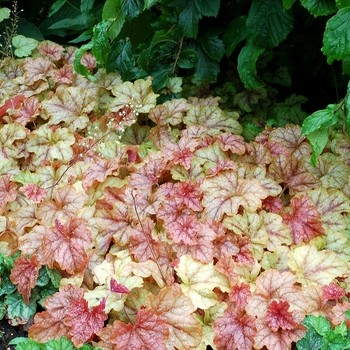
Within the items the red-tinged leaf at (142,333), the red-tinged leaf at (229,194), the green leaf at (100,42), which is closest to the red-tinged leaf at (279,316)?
the red-tinged leaf at (142,333)

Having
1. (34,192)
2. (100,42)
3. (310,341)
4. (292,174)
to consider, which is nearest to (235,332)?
(310,341)

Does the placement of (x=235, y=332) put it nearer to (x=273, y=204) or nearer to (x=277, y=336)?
(x=277, y=336)

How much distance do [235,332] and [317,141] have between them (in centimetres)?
76

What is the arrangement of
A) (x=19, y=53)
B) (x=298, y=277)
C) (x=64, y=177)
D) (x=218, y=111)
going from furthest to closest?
(x=19, y=53)
(x=218, y=111)
(x=64, y=177)
(x=298, y=277)

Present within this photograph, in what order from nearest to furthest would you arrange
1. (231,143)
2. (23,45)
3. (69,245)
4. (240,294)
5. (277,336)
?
(277,336) → (240,294) → (69,245) → (231,143) → (23,45)

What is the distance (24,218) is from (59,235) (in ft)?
0.98

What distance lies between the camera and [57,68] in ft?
10.5

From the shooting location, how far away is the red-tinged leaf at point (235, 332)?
5.55 ft

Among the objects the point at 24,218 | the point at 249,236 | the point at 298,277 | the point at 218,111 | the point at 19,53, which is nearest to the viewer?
the point at 298,277

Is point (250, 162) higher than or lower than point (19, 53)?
lower

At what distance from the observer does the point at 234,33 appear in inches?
103

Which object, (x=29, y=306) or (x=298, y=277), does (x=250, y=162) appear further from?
(x=29, y=306)

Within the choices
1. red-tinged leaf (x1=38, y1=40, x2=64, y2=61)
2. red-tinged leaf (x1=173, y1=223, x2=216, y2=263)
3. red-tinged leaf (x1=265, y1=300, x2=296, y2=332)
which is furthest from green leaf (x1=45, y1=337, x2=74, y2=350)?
red-tinged leaf (x1=38, y1=40, x2=64, y2=61)

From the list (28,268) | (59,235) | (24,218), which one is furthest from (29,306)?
(24,218)
